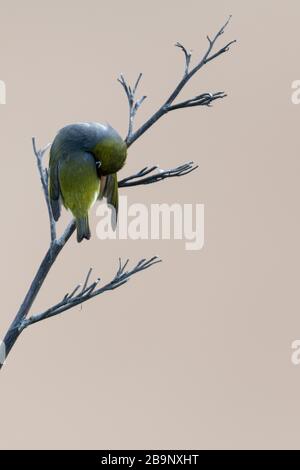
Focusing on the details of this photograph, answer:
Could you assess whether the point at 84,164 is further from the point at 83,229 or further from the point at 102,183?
the point at 83,229

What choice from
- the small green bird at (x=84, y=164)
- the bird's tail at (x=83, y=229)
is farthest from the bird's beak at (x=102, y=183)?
the bird's tail at (x=83, y=229)

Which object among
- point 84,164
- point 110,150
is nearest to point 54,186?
point 84,164

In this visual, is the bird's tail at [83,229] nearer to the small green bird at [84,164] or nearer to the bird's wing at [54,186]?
the small green bird at [84,164]

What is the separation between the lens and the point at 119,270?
2.52m

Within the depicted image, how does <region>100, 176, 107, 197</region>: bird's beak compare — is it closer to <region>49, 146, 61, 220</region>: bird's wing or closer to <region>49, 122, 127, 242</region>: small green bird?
<region>49, 122, 127, 242</region>: small green bird

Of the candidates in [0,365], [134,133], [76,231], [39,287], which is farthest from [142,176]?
A: [0,365]

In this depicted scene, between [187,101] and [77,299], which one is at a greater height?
[187,101]

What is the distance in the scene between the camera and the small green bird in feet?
8.50

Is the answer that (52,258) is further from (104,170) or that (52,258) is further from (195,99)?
(195,99)

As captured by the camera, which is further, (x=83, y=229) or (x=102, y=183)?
(x=102, y=183)

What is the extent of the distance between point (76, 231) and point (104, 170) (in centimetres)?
26

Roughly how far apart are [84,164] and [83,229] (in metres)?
0.25

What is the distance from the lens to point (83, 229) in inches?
102

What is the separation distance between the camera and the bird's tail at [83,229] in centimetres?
258
